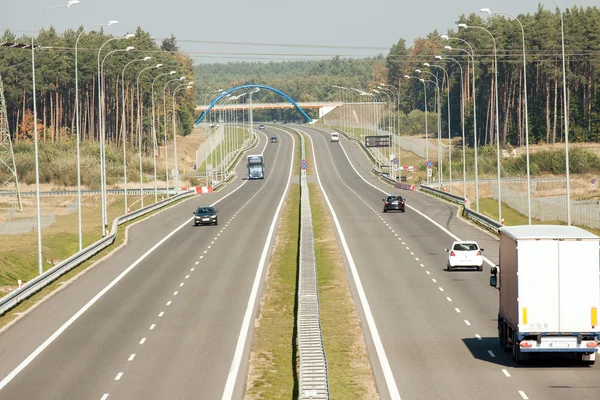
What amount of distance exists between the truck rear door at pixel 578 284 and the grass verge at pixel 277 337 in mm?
6868

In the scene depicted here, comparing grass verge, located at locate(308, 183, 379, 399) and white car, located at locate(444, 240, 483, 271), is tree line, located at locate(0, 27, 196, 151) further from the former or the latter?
white car, located at locate(444, 240, 483, 271)

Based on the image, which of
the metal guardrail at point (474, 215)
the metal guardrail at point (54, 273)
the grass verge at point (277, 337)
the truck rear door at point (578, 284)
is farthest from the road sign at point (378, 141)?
the truck rear door at point (578, 284)

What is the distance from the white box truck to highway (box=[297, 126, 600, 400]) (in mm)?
852

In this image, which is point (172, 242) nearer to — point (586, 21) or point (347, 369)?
point (347, 369)

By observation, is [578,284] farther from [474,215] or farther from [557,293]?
[474,215]

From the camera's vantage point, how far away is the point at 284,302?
40594mm

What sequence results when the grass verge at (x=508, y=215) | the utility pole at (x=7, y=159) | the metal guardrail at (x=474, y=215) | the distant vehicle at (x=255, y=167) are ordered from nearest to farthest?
the metal guardrail at (x=474, y=215) < the grass verge at (x=508, y=215) < the utility pole at (x=7, y=159) < the distant vehicle at (x=255, y=167)

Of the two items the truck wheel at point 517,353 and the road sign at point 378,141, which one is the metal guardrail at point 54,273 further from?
the road sign at point 378,141

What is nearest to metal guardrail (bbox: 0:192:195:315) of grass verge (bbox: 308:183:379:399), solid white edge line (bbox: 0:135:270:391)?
solid white edge line (bbox: 0:135:270:391)

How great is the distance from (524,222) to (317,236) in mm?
17816

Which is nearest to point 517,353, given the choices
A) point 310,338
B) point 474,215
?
point 310,338

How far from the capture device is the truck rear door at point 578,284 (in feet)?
85.1

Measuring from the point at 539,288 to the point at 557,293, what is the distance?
44 cm

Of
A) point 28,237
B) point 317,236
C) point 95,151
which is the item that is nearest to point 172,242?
point 317,236
